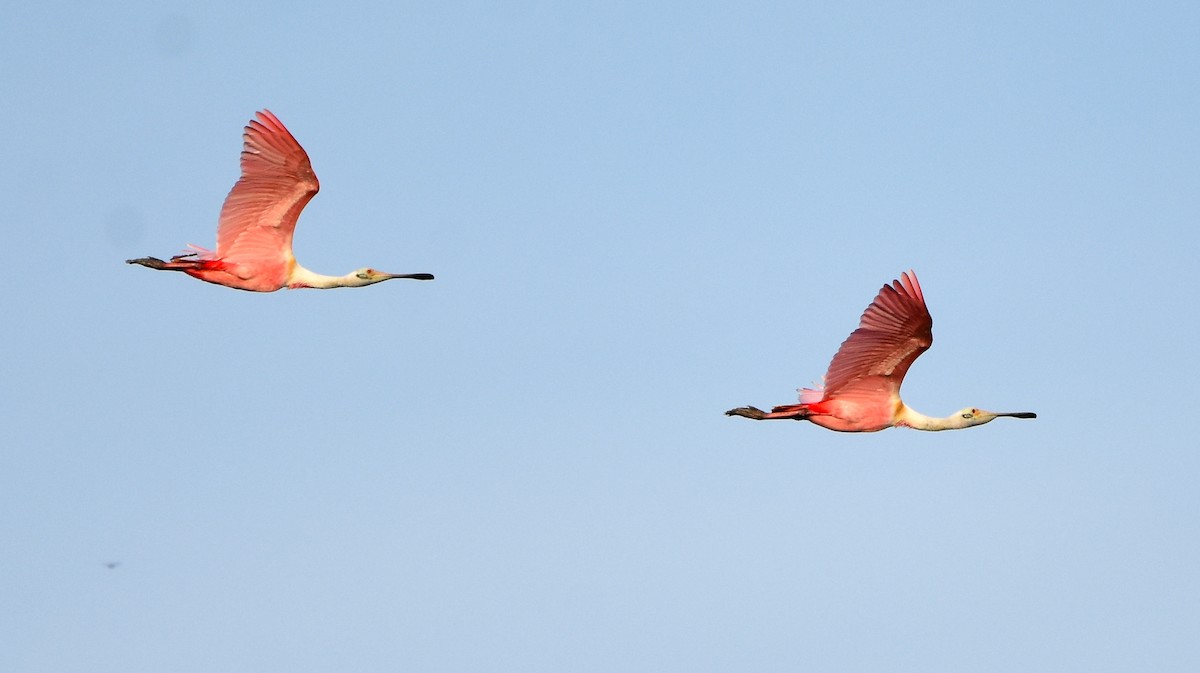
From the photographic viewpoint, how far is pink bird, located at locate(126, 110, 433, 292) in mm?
31406

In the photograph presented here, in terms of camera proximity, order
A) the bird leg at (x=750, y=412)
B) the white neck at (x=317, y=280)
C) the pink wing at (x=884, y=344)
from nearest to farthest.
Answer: the pink wing at (x=884, y=344) < the bird leg at (x=750, y=412) < the white neck at (x=317, y=280)

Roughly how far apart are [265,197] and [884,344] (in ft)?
25.1

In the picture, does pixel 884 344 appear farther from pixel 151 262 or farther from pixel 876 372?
pixel 151 262

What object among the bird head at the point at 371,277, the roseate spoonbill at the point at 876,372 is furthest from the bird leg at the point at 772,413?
the bird head at the point at 371,277

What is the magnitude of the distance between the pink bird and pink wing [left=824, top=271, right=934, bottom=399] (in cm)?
669

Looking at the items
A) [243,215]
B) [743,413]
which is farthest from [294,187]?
[743,413]

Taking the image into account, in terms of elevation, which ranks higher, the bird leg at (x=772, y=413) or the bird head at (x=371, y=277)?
the bird head at (x=371, y=277)

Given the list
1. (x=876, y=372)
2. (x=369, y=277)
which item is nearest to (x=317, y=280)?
(x=369, y=277)

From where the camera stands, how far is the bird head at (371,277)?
33562 mm

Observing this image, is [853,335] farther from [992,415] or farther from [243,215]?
[243,215]

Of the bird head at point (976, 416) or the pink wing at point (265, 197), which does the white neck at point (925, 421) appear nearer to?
the bird head at point (976, 416)

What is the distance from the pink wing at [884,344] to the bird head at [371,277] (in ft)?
18.6

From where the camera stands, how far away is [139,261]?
3122 centimetres

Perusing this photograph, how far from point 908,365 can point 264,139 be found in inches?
316
